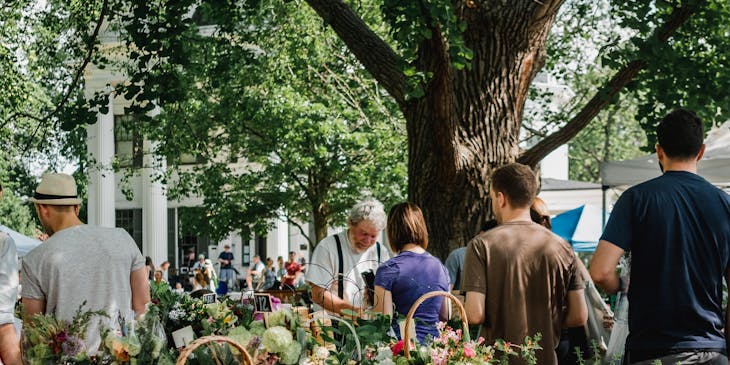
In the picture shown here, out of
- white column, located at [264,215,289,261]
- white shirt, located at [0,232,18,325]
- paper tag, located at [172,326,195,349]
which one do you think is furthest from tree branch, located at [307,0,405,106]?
white column, located at [264,215,289,261]

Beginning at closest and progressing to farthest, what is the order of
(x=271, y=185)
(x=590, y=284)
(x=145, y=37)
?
(x=590, y=284), (x=145, y=37), (x=271, y=185)

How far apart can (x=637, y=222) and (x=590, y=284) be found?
1.74 metres

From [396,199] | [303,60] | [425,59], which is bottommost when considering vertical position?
[396,199]

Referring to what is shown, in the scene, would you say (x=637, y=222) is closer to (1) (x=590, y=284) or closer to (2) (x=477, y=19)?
(1) (x=590, y=284)

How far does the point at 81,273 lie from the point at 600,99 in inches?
206

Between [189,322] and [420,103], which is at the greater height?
[420,103]

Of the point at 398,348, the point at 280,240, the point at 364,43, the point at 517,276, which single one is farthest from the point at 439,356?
the point at 280,240

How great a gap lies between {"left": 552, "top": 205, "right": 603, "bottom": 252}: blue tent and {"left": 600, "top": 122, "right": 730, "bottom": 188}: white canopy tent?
347 inches

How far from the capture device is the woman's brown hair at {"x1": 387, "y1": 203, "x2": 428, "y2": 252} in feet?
17.5

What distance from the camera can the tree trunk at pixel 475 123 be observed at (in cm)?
826

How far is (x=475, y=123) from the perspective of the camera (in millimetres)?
8320

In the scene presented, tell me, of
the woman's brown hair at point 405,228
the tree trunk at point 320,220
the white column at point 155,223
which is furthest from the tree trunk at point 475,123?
the white column at point 155,223

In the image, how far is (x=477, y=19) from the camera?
830 cm

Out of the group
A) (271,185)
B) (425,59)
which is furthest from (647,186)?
(271,185)
